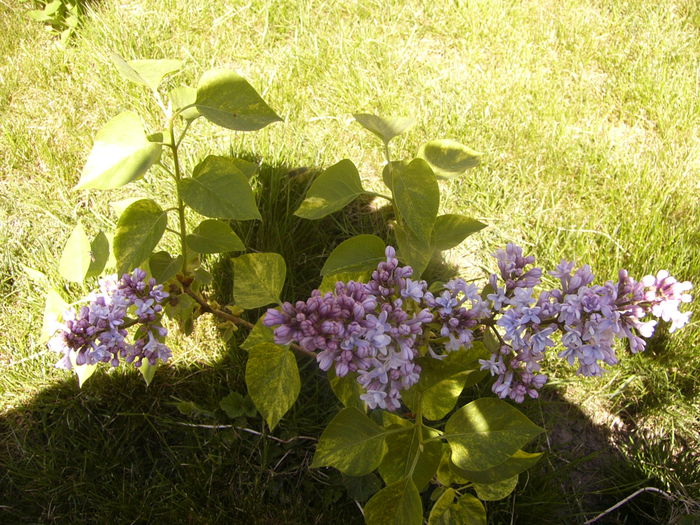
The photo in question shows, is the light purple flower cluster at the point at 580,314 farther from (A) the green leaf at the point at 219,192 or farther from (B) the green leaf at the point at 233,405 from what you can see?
(B) the green leaf at the point at 233,405

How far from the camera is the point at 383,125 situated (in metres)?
1.55

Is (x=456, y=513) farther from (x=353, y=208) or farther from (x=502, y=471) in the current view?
(x=353, y=208)

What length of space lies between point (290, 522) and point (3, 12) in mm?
3116

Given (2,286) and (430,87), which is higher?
(430,87)

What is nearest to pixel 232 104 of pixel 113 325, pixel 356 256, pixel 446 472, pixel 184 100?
pixel 184 100

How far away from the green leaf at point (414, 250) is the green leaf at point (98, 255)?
73 cm

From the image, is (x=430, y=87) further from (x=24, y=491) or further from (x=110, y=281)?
(x=24, y=491)

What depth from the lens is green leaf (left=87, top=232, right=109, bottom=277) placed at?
1560mm

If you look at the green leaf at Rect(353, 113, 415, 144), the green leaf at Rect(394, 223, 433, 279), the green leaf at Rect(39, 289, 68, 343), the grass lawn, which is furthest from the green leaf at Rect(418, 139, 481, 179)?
the green leaf at Rect(39, 289, 68, 343)

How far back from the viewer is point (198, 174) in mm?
1542

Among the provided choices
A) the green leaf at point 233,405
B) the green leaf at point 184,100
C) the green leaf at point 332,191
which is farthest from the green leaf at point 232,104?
the green leaf at point 233,405

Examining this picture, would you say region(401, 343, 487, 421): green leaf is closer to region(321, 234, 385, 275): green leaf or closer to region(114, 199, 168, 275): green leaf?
region(321, 234, 385, 275): green leaf

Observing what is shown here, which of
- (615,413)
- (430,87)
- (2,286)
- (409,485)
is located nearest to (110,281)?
(409,485)

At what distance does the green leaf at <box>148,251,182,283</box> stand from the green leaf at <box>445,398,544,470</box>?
0.82 metres
